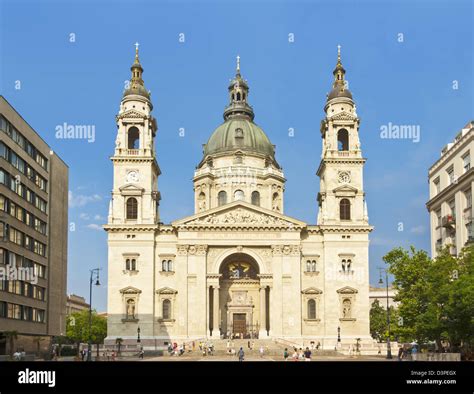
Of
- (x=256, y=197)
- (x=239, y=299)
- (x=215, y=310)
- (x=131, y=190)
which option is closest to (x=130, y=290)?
(x=215, y=310)

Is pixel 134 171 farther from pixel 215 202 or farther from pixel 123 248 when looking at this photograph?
pixel 215 202

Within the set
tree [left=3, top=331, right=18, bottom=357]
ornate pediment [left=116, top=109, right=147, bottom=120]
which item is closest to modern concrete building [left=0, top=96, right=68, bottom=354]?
tree [left=3, top=331, right=18, bottom=357]

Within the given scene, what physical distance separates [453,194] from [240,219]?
24.7 meters

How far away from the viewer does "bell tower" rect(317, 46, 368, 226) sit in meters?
84.9

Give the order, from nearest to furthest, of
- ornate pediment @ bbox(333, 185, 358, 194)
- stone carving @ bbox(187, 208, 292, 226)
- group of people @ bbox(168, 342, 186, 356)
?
1. group of people @ bbox(168, 342, 186, 356)
2. stone carving @ bbox(187, 208, 292, 226)
3. ornate pediment @ bbox(333, 185, 358, 194)

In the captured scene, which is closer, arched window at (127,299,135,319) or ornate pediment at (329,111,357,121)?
arched window at (127,299,135,319)

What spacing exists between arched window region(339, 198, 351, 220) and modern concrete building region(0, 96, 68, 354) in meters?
35.1

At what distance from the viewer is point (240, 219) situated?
83.5m

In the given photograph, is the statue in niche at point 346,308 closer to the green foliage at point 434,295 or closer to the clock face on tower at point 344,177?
the clock face on tower at point 344,177

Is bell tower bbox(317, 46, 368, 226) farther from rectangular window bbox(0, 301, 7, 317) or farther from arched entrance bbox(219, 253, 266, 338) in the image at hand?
rectangular window bbox(0, 301, 7, 317)

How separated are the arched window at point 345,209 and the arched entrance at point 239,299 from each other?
12.3 m

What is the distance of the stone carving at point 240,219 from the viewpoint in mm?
83375

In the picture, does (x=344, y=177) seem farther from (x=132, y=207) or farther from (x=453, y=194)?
(x=132, y=207)
